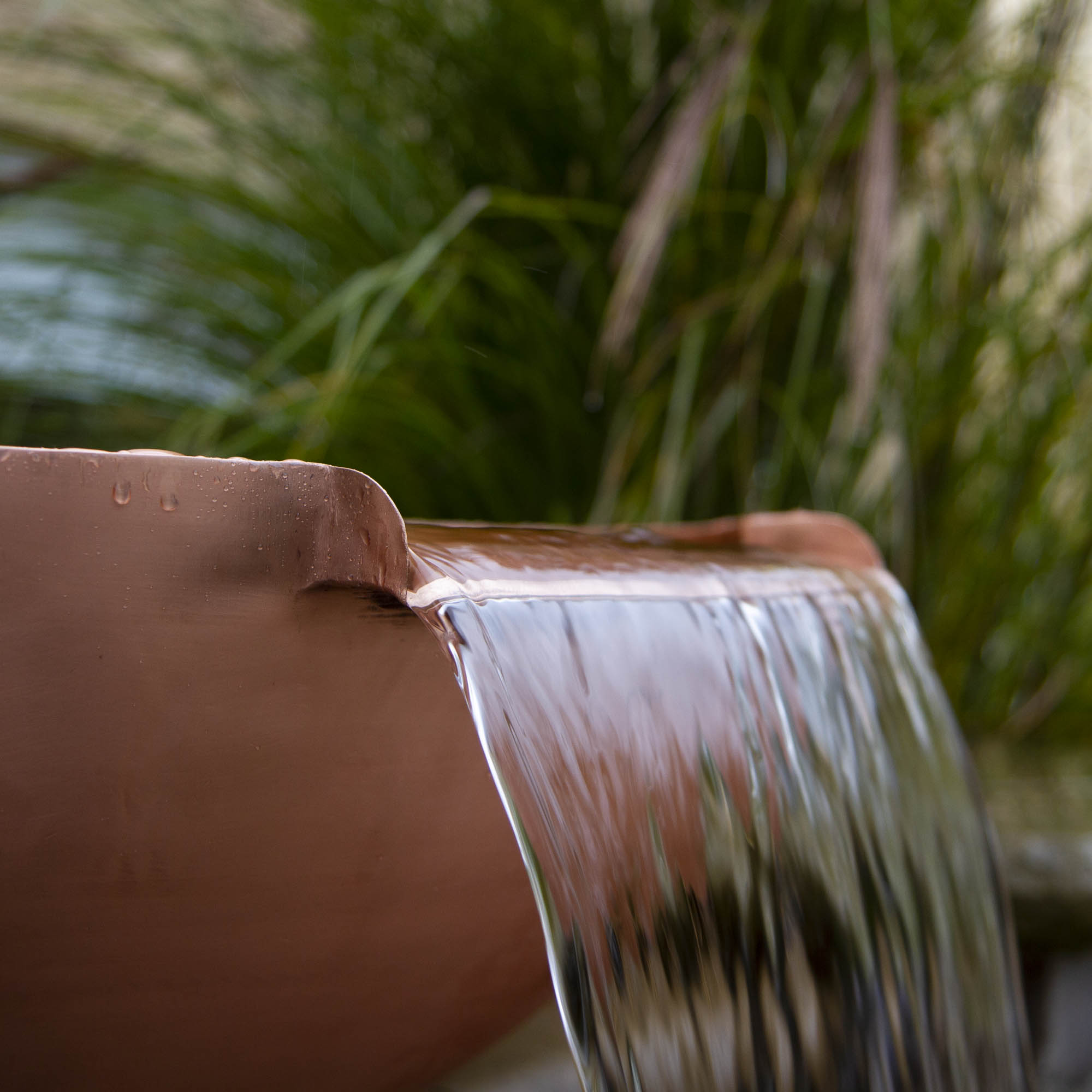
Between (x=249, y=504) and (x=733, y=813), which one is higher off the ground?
(x=249, y=504)

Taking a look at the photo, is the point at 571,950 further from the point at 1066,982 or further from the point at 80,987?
the point at 1066,982

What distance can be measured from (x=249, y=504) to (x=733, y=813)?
0.60ft

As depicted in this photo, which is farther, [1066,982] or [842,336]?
[842,336]

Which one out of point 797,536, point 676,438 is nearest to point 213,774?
point 797,536

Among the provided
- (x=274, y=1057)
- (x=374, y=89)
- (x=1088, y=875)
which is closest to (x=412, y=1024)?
(x=274, y=1057)

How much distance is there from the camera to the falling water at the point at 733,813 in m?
0.26

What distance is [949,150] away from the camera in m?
0.81

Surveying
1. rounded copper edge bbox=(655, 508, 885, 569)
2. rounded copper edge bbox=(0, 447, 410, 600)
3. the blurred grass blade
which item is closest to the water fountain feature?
rounded copper edge bbox=(0, 447, 410, 600)

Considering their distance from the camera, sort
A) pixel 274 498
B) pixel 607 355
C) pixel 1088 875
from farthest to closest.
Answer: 1. pixel 607 355
2. pixel 1088 875
3. pixel 274 498

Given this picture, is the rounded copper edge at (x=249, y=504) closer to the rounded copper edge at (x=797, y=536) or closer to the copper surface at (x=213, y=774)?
the copper surface at (x=213, y=774)

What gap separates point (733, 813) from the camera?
33 centimetres

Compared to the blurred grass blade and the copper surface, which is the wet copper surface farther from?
the blurred grass blade

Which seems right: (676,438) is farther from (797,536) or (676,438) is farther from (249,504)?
(249,504)

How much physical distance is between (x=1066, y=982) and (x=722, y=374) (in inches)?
19.7
